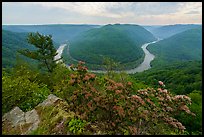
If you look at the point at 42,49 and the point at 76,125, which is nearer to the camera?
the point at 76,125

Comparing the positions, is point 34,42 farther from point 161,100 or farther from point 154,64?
point 154,64

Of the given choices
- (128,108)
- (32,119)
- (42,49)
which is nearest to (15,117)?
(32,119)

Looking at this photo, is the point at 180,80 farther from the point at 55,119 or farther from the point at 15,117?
the point at 55,119

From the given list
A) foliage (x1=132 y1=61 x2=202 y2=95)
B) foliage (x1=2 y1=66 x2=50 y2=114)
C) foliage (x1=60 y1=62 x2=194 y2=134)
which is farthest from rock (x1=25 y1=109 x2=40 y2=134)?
foliage (x1=132 y1=61 x2=202 y2=95)

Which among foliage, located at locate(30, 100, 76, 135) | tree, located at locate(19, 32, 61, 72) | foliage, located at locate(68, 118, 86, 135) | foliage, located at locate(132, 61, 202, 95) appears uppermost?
foliage, located at locate(68, 118, 86, 135)

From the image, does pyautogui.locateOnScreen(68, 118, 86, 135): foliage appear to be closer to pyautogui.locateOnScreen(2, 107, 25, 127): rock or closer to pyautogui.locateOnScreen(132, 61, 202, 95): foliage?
pyautogui.locateOnScreen(2, 107, 25, 127): rock

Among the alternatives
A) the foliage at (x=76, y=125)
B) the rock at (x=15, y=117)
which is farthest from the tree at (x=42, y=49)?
the foliage at (x=76, y=125)
